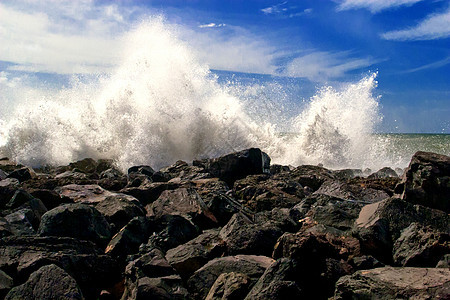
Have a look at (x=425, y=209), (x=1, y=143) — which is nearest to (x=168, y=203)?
(x=425, y=209)

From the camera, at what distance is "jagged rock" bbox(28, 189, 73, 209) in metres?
5.69

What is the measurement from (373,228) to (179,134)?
12882 millimetres

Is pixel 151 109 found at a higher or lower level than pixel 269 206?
higher

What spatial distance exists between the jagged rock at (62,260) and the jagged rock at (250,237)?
113cm

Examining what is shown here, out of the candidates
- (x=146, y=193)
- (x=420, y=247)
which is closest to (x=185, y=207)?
(x=146, y=193)

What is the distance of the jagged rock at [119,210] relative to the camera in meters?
4.88

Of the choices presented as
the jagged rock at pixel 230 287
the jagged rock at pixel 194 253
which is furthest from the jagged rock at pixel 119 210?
the jagged rock at pixel 230 287

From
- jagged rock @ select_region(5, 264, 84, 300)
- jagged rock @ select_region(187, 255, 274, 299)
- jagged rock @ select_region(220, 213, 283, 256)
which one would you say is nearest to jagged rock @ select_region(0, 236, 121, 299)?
jagged rock @ select_region(5, 264, 84, 300)

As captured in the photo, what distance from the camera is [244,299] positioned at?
9.27 feet

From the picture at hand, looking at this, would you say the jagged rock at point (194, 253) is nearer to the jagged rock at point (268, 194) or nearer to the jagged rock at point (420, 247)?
the jagged rock at point (420, 247)

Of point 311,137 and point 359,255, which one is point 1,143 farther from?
point 359,255

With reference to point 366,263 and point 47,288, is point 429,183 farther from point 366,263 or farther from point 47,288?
point 47,288

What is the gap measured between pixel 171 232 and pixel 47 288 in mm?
1464

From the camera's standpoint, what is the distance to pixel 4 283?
322cm
